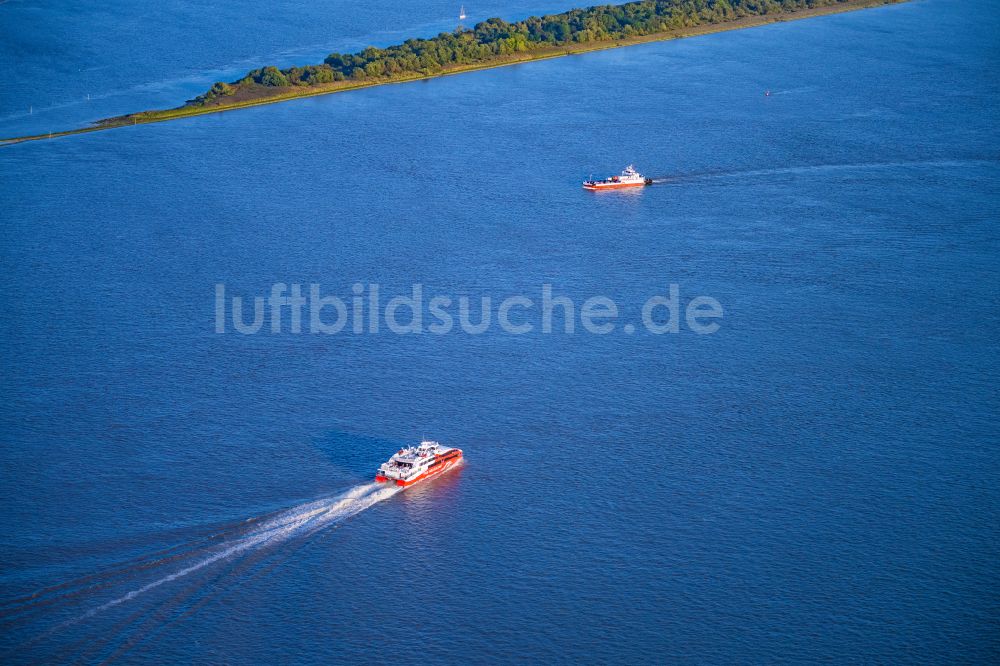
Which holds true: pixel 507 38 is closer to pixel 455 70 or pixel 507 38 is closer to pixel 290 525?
pixel 455 70

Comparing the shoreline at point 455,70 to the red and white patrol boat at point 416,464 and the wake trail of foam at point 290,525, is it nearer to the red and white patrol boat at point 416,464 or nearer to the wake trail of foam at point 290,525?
the red and white patrol boat at point 416,464

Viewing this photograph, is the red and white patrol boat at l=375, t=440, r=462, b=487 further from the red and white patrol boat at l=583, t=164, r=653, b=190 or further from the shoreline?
the shoreline

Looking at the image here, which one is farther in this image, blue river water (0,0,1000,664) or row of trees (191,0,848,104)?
row of trees (191,0,848,104)

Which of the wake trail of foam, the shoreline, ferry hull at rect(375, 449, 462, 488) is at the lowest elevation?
the wake trail of foam

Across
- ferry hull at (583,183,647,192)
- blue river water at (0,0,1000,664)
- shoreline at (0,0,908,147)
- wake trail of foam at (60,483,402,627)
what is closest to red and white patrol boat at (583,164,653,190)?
ferry hull at (583,183,647,192)

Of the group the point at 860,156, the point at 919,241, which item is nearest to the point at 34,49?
the point at 860,156

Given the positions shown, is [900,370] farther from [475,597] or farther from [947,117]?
[947,117]
